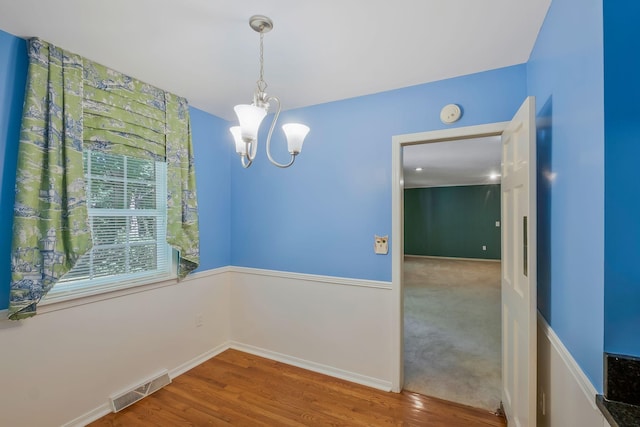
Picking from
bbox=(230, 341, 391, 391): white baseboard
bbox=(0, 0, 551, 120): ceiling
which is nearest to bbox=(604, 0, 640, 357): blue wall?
bbox=(0, 0, 551, 120): ceiling

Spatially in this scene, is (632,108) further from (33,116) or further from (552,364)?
(33,116)

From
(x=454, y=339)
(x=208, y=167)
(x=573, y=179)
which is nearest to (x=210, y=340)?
(x=208, y=167)

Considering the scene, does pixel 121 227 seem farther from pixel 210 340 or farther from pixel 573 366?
pixel 573 366

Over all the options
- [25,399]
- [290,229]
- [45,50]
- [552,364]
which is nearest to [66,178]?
[45,50]

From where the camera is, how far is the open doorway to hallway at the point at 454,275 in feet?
8.41

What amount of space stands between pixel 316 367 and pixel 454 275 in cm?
540

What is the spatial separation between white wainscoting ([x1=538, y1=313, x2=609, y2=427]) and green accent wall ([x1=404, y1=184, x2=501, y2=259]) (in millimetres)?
8231

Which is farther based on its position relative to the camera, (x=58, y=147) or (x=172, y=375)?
(x=172, y=375)

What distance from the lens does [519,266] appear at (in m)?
1.63

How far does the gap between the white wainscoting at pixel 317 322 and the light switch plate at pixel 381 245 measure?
263 mm

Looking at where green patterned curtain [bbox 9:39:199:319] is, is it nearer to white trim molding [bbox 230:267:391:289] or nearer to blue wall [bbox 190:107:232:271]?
blue wall [bbox 190:107:232:271]

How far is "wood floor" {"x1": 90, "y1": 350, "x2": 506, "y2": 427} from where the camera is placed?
1966mm

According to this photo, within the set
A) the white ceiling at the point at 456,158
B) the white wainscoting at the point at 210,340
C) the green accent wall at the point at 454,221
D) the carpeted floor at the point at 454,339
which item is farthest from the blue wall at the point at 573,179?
the green accent wall at the point at 454,221

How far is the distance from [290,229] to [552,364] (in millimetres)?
2078
